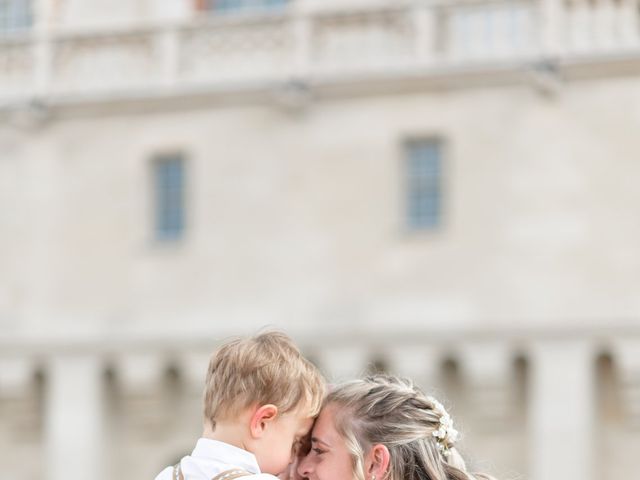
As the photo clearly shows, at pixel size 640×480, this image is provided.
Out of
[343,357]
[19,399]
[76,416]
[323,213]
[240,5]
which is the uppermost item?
[240,5]

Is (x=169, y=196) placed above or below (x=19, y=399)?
above

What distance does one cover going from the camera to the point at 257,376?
17.9 feet

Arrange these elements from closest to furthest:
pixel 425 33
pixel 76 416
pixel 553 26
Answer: pixel 553 26, pixel 425 33, pixel 76 416

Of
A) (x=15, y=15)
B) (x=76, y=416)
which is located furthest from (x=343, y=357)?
(x=15, y=15)

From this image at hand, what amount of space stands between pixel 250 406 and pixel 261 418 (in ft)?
0.15

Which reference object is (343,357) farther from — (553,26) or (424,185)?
(553,26)

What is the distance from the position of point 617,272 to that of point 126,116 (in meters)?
7.64

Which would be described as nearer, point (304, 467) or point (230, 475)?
point (230, 475)

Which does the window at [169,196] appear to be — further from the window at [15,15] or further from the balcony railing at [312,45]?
the window at [15,15]

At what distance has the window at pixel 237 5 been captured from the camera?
28.2 m

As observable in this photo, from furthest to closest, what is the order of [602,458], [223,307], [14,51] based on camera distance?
[14,51] < [223,307] < [602,458]

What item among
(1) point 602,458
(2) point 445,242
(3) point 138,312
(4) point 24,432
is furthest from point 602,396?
(4) point 24,432

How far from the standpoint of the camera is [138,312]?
2788 cm

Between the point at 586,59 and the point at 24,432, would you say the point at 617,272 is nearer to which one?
the point at 586,59
